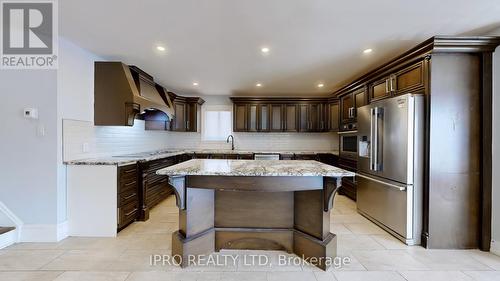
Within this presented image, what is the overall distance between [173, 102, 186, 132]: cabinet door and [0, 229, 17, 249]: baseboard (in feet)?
11.0

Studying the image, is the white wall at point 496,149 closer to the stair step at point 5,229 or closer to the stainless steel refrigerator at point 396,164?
the stainless steel refrigerator at point 396,164

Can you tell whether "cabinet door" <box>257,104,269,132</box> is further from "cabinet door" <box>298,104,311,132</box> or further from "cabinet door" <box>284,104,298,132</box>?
"cabinet door" <box>298,104,311,132</box>

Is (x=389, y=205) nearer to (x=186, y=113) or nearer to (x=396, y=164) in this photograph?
(x=396, y=164)

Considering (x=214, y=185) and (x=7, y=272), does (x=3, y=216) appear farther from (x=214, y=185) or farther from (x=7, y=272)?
(x=214, y=185)

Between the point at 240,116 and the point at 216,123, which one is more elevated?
the point at 240,116

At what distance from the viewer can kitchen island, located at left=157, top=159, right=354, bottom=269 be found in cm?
224

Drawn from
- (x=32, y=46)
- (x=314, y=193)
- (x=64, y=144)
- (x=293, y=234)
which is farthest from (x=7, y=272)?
(x=314, y=193)

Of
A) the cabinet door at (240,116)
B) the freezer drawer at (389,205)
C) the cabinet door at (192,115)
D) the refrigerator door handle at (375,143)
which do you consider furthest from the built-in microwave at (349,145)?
the cabinet door at (192,115)

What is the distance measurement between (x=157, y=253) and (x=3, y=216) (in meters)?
2.00

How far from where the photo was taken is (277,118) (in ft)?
19.3

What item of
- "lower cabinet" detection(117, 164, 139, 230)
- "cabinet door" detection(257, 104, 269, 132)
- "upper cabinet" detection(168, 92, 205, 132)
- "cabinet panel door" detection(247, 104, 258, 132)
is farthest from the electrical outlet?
"cabinet door" detection(257, 104, 269, 132)

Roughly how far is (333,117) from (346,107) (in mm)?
758

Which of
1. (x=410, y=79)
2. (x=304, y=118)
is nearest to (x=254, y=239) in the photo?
(x=410, y=79)

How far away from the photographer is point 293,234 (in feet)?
8.50
